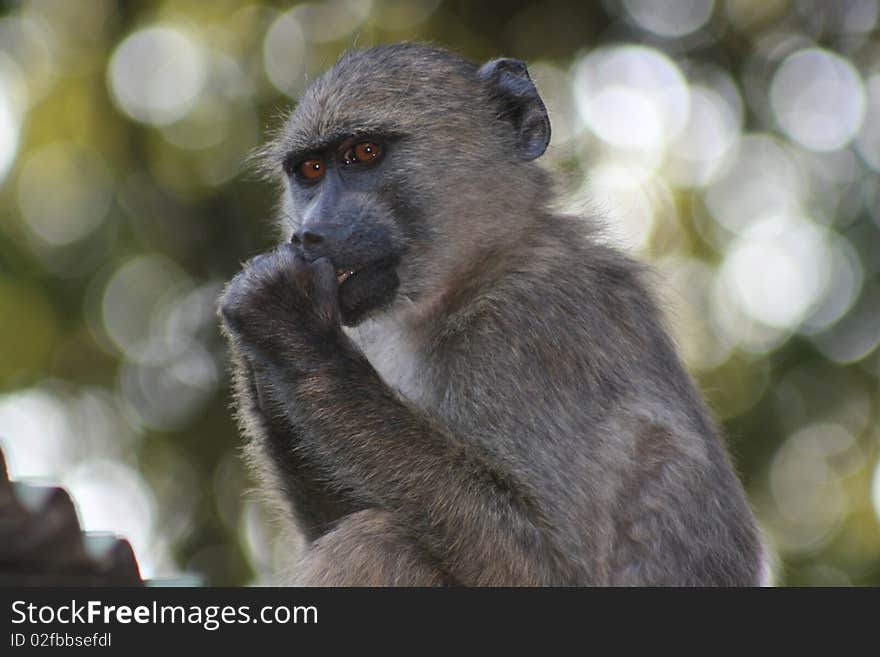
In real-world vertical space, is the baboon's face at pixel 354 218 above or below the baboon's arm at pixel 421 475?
above

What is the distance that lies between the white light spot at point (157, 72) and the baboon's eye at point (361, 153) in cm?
1072

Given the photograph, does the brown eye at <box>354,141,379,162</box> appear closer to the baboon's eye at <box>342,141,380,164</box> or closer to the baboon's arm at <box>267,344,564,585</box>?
the baboon's eye at <box>342,141,380,164</box>

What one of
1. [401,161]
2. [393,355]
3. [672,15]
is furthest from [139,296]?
[401,161]

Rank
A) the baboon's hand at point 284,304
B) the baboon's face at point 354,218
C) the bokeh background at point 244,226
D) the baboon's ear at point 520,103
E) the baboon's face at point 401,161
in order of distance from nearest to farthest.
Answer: the baboon's hand at point 284,304
the baboon's face at point 354,218
the baboon's face at point 401,161
the baboon's ear at point 520,103
the bokeh background at point 244,226

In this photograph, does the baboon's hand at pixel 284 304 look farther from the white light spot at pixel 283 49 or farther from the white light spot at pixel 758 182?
the white light spot at pixel 758 182

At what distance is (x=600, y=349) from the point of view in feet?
21.8

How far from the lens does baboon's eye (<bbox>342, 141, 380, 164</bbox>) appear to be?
7.30 meters

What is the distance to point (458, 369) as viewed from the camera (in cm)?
654

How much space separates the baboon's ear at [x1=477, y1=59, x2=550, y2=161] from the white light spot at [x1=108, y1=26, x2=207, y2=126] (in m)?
10.5

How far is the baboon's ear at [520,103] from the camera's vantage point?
25.0ft

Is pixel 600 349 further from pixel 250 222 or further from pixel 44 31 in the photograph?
pixel 44 31

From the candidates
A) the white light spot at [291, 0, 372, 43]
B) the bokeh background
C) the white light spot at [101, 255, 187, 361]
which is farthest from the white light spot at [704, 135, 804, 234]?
the white light spot at [101, 255, 187, 361]

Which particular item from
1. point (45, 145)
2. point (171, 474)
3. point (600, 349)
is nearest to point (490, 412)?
point (600, 349)

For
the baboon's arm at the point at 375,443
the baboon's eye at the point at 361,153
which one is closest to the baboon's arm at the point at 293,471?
the baboon's arm at the point at 375,443
